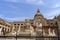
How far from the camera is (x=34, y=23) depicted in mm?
51906

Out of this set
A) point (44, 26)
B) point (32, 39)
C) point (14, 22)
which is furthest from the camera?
point (14, 22)

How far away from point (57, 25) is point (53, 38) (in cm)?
1313

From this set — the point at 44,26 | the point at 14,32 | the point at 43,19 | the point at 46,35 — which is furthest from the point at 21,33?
the point at 43,19

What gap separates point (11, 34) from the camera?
36500mm

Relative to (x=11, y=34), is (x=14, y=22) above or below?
above

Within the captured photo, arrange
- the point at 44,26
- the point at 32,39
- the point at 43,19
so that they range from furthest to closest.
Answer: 1. the point at 43,19
2. the point at 44,26
3. the point at 32,39

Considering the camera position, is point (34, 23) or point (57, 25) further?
point (34, 23)

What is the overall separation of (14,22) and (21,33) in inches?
795

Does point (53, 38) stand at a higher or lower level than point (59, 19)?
lower

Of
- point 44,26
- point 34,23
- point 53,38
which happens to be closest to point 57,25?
point 44,26

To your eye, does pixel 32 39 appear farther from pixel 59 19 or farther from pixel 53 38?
pixel 59 19

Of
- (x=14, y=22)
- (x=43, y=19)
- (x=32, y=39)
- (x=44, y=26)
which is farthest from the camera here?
(x=14, y=22)

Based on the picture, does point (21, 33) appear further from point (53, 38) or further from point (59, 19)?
point (59, 19)

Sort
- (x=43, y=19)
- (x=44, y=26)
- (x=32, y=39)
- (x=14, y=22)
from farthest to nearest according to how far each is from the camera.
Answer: (x=14, y=22)
(x=43, y=19)
(x=44, y=26)
(x=32, y=39)
